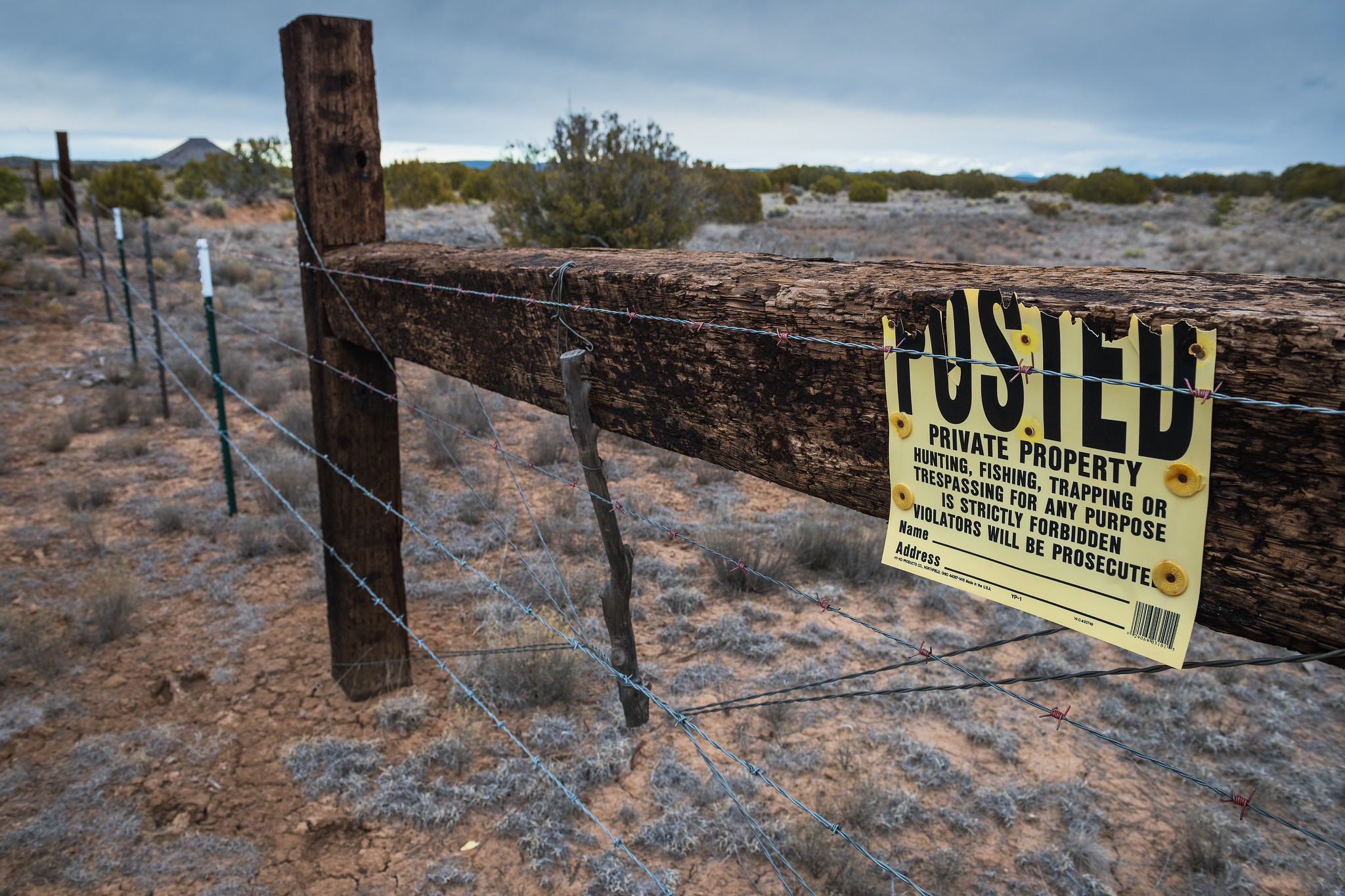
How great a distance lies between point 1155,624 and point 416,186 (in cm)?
3907

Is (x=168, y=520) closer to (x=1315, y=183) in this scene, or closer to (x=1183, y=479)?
(x=1183, y=479)

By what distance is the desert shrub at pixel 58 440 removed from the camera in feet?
22.9

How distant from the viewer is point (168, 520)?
18.0 ft

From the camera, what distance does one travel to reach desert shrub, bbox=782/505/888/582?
486cm

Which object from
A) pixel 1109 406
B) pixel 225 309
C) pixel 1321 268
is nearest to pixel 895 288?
pixel 1109 406

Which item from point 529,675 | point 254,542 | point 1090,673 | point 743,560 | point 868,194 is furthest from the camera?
point 868,194

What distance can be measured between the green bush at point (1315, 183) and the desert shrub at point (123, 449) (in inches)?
1702

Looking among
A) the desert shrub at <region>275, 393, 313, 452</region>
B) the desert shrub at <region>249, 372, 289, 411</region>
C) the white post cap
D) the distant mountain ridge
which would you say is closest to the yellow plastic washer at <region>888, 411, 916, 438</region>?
the white post cap

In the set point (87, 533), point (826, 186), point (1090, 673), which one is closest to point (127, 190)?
point (87, 533)

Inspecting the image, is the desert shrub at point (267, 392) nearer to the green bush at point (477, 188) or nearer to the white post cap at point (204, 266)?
the white post cap at point (204, 266)

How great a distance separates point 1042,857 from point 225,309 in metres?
13.3

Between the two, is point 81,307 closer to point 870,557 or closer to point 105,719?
point 105,719

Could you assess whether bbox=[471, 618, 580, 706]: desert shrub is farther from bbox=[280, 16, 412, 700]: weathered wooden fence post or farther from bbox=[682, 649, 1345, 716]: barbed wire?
bbox=[682, 649, 1345, 716]: barbed wire

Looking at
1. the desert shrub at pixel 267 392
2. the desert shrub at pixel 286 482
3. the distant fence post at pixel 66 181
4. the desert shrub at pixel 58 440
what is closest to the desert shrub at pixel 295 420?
the desert shrub at pixel 267 392
